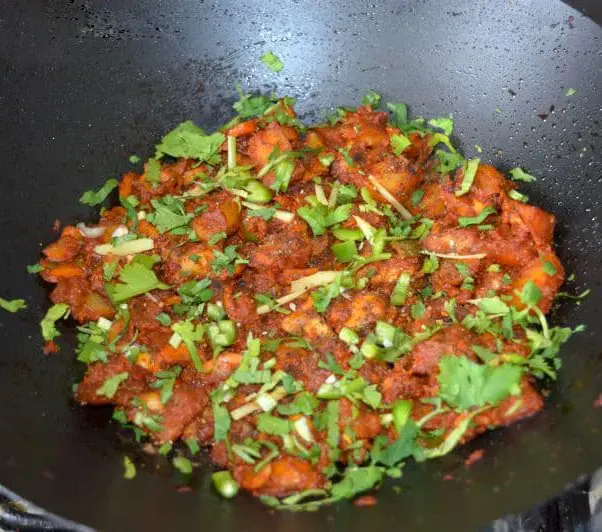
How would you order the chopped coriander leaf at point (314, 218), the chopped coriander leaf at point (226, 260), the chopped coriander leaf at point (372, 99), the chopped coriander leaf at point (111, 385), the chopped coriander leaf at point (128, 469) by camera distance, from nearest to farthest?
the chopped coriander leaf at point (128, 469), the chopped coriander leaf at point (111, 385), the chopped coriander leaf at point (226, 260), the chopped coriander leaf at point (314, 218), the chopped coriander leaf at point (372, 99)

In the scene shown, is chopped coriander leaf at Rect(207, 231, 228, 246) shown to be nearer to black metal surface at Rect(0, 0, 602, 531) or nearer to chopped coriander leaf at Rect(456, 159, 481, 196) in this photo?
black metal surface at Rect(0, 0, 602, 531)

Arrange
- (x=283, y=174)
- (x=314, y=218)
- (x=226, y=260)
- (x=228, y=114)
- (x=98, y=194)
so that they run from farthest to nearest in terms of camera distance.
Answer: (x=228, y=114), (x=98, y=194), (x=283, y=174), (x=314, y=218), (x=226, y=260)

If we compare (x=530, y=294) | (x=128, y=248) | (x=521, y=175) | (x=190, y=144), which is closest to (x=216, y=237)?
(x=128, y=248)

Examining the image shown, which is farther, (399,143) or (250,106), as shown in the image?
(250,106)

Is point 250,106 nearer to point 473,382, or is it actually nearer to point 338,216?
point 338,216

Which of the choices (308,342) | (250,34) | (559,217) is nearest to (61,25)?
(250,34)

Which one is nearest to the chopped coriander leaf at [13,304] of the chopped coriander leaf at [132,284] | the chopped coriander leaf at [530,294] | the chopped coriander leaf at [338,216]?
the chopped coriander leaf at [132,284]

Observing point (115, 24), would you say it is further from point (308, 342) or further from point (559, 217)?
point (559, 217)

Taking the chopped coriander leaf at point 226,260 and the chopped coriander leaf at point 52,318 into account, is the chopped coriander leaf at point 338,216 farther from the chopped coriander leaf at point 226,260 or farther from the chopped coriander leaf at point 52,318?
the chopped coriander leaf at point 52,318
